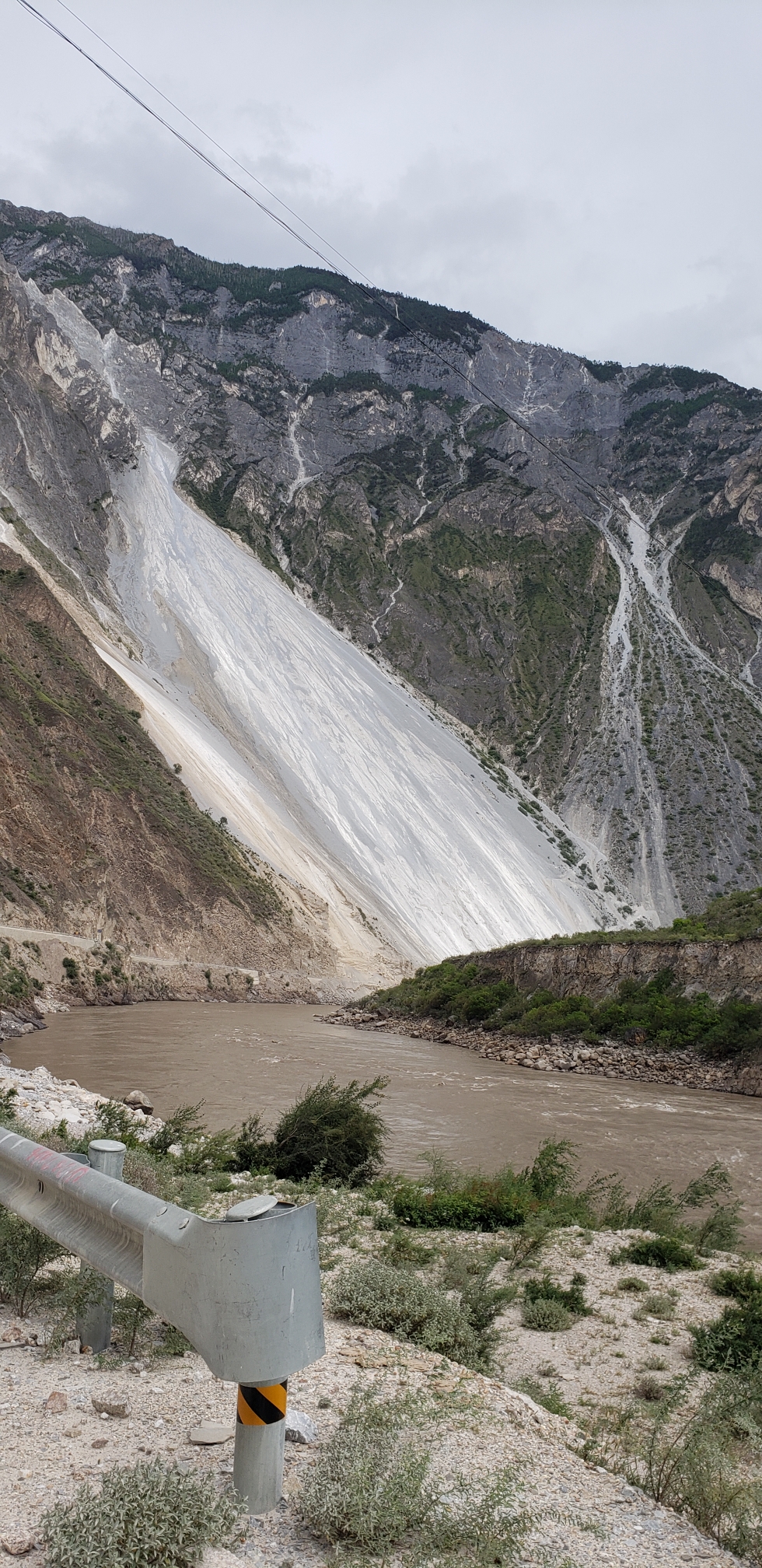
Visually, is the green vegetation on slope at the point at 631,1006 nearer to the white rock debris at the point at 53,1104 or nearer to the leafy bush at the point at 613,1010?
the leafy bush at the point at 613,1010

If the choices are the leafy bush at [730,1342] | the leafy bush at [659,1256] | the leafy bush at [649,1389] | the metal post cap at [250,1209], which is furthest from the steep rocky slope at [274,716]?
the metal post cap at [250,1209]

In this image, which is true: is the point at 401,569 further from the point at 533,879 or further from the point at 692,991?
the point at 692,991

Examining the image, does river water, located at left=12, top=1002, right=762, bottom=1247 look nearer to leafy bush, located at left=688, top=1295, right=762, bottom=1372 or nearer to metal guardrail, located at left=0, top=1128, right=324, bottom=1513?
leafy bush, located at left=688, top=1295, right=762, bottom=1372

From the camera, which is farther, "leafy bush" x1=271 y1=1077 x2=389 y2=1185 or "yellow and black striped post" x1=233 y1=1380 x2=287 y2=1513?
"leafy bush" x1=271 y1=1077 x2=389 y2=1185

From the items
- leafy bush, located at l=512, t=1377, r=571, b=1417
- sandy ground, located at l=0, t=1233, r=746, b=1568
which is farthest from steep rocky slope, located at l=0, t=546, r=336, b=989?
sandy ground, located at l=0, t=1233, r=746, b=1568

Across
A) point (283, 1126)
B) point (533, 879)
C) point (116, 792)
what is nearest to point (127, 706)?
point (116, 792)

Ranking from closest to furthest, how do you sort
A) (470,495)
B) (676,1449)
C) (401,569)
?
(676,1449) → (401,569) → (470,495)
